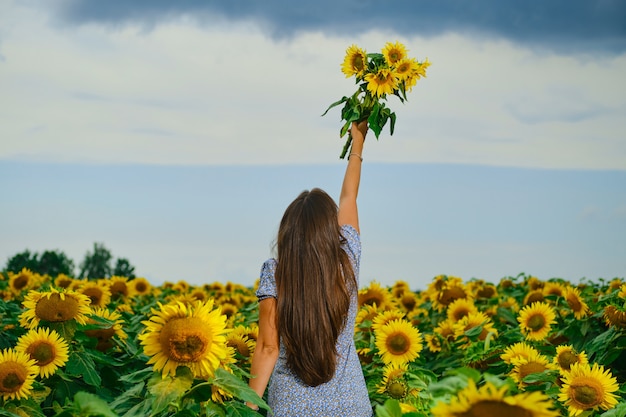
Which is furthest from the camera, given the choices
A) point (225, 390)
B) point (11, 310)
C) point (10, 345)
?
point (11, 310)

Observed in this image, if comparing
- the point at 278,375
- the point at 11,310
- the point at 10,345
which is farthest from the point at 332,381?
the point at 11,310

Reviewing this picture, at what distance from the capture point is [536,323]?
661cm

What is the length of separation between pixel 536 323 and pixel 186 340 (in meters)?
4.25

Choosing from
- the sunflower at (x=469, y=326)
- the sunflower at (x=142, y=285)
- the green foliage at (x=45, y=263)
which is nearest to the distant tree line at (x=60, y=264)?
the green foliage at (x=45, y=263)

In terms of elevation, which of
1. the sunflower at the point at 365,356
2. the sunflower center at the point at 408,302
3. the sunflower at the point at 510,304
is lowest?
the sunflower at the point at 365,356

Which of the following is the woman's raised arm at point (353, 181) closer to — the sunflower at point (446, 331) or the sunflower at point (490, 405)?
the sunflower at point (490, 405)

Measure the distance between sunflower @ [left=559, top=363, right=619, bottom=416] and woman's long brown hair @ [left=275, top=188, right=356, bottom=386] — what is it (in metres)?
1.16

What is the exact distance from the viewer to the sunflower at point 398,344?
17.8ft

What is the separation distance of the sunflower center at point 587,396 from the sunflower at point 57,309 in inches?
110

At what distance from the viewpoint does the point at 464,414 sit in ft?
5.89

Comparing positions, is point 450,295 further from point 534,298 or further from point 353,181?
point 353,181

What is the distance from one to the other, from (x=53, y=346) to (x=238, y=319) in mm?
2935

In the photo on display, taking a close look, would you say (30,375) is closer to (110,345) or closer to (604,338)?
(110,345)

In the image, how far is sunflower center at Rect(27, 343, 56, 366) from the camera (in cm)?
456
